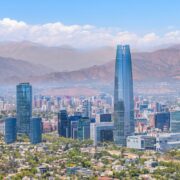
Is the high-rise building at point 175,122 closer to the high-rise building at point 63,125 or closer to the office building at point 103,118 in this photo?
the office building at point 103,118

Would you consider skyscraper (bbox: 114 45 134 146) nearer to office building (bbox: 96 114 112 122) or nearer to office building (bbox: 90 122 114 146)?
office building (bbox: 90 122 114 146)

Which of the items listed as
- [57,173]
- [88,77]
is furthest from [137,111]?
[57,173]

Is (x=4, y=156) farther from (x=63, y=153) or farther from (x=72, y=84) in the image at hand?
(x=72, y=84)

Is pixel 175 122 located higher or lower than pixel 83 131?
higher

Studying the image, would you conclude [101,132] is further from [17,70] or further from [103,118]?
[17,70]

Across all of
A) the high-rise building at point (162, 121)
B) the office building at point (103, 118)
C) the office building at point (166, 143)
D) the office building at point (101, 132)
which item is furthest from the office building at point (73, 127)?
the high-rise building at point (162, 121)

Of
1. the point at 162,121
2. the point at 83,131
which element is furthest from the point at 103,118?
the point at 83,131
